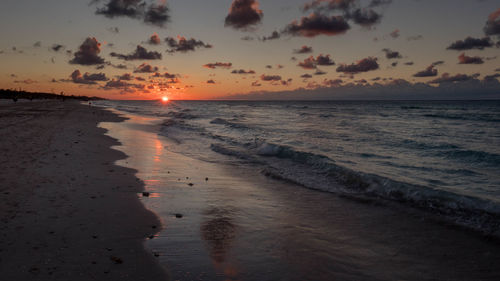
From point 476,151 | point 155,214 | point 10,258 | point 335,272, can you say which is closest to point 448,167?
point 476,151

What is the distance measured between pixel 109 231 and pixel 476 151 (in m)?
20.4

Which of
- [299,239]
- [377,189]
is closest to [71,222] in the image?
[299,239]

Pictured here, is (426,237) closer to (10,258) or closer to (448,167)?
(10,258)

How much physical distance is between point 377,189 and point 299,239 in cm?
523

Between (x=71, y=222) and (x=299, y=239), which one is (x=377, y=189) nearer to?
(x=299, y=239)

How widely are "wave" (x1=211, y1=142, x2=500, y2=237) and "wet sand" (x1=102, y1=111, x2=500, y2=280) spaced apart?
2.72 feet

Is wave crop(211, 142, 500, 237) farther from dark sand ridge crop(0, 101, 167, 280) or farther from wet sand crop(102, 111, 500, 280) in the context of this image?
dark sand ridge crop(0, 101, 167, 280)

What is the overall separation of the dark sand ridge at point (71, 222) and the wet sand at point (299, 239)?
474mm

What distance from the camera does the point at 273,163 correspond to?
14648 mm

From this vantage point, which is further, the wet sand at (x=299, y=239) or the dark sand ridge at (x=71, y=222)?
the wet sand at (x=299, y=239)

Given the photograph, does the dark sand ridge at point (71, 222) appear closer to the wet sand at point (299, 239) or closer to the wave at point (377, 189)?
the wet sand at point (299, 239)

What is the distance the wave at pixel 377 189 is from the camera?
7812 millimetres

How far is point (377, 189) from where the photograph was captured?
10.0 metres

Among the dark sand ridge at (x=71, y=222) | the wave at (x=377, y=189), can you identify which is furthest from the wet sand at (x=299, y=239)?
the wave at (x=377, y=189)
